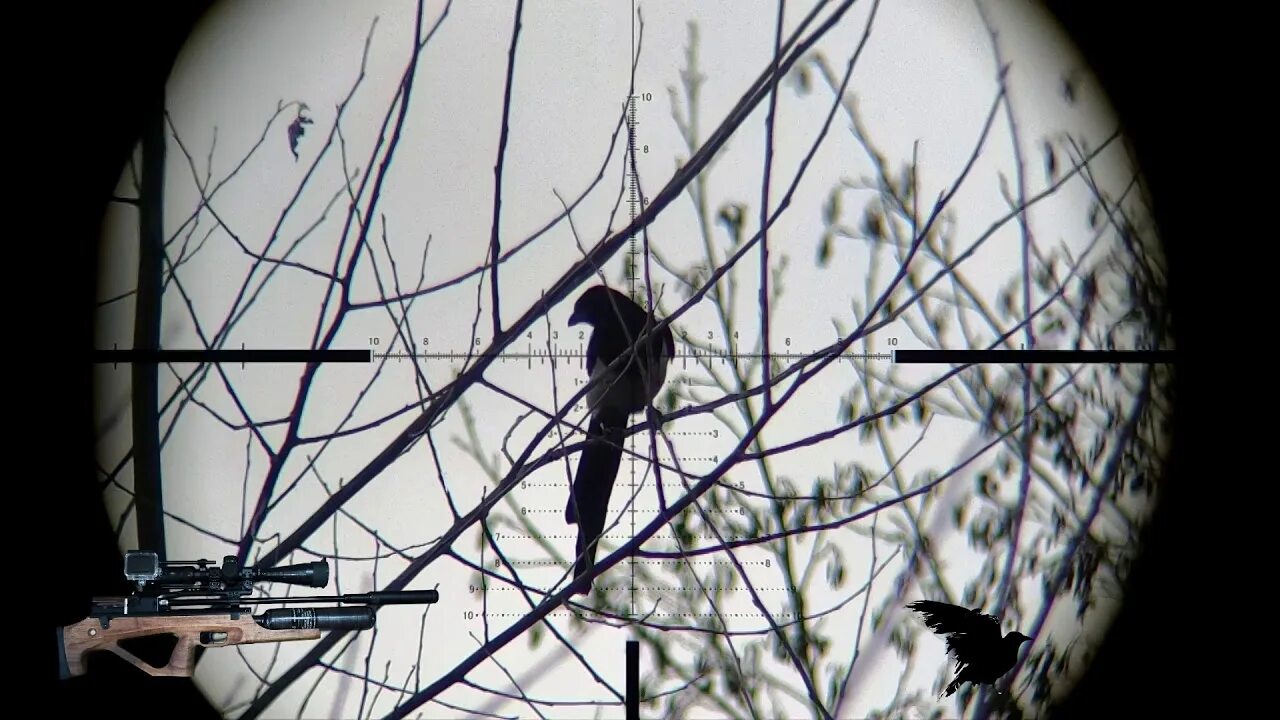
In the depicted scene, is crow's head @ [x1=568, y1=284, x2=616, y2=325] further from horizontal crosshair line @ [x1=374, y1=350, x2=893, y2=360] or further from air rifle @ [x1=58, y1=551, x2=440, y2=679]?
air rifle @ [x1=58, y1=551, x2=440, y2=679]

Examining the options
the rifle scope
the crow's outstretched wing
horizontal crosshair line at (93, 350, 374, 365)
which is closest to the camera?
the rifle scope

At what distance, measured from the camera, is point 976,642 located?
69.6 inches

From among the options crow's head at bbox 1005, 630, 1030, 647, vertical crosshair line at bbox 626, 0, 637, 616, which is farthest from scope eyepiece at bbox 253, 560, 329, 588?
crow's head at bbox 1005, 630, 1030, 647

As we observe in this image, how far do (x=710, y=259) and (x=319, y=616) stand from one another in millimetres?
996

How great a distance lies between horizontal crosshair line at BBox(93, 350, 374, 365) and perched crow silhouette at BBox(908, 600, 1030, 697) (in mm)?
1206

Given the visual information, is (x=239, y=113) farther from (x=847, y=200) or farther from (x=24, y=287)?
(x=847, y=200)

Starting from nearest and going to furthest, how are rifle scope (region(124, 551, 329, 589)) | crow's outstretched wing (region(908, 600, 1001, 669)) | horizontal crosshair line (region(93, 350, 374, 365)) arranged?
rifle scope (region(124, 551, 329, 589))
crow's outstretched wing (region(908, 600, 1001, 669))
horizontal crosshair line (region(93, 350, 374, 365))

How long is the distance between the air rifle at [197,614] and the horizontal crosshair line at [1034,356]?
109 cm

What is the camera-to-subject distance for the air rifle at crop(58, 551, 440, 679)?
65.9 inches

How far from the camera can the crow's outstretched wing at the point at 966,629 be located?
1767 millimetres

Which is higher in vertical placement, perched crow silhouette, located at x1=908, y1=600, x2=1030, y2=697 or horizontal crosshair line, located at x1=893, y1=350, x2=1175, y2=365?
horizontal crosshair line, located at x1=893, y1=350, x2=1175, y2=365

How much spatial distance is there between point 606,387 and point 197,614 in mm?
851

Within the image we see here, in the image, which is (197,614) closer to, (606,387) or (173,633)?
(173,633)

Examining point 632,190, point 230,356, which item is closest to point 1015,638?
point 632,190
